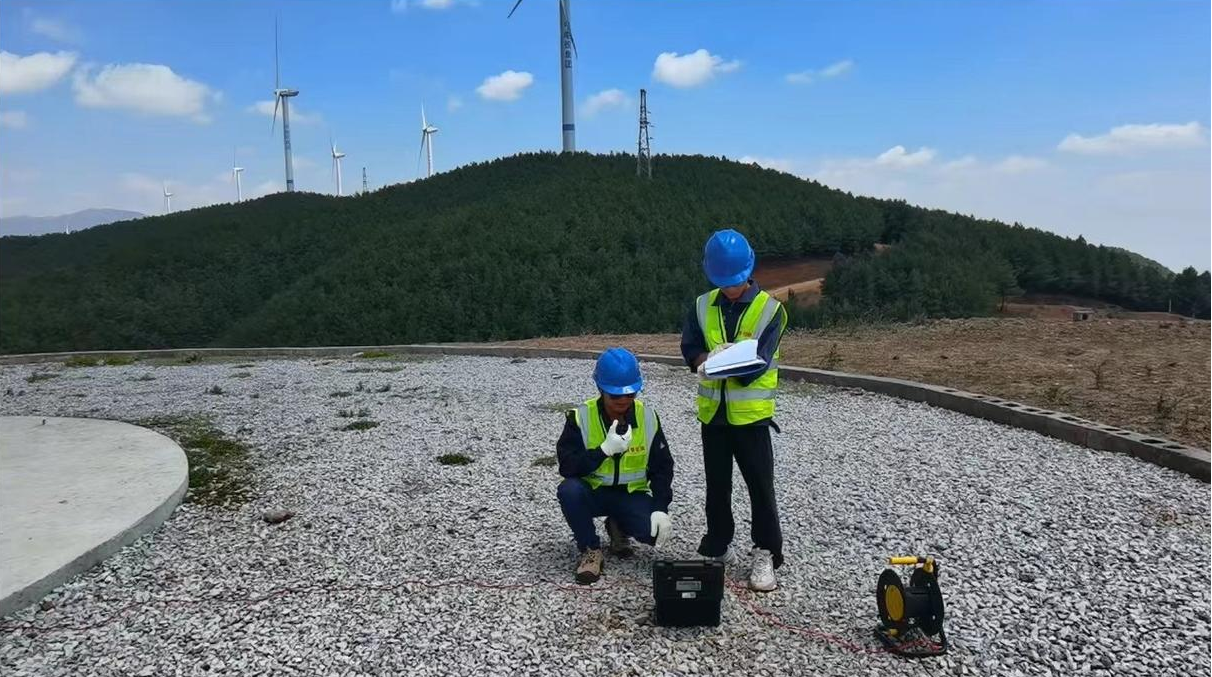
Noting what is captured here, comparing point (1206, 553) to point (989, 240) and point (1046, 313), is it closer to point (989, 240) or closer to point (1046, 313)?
point (1046, 313)

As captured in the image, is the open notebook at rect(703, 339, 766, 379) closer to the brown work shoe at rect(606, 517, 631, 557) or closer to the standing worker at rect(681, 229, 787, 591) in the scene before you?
the standing worker at rect(681, 229, 787, 591)

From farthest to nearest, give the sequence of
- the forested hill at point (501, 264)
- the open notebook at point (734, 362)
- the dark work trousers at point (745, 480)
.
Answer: the forested hill at point (501, 264), the dark work trousers at point (745, 480), the open notebook at point (734, 362)

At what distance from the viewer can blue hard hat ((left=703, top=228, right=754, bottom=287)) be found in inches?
133

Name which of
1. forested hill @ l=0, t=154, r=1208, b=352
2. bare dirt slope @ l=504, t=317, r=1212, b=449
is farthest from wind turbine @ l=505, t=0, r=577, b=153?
bare dirt slope @ l=504, t=317, r=1212, b=449

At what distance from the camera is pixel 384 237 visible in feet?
115

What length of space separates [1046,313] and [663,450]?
21.0 meters

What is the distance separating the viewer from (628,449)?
3.76 metres

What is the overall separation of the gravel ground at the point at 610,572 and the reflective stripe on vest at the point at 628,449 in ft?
1.60

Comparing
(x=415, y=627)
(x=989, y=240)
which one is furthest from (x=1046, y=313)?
(x=415, y=627)

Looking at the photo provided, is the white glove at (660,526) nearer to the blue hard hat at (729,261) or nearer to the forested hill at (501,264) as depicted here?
the blue hard hat at (729,261)

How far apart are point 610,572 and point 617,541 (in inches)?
8.1

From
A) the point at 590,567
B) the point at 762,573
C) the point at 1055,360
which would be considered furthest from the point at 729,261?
the point at 1055,360

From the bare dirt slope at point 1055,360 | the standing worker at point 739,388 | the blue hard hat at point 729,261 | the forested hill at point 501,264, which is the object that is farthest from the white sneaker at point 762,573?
the forested hill at point 501,264

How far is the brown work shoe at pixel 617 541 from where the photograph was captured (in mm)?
4016
